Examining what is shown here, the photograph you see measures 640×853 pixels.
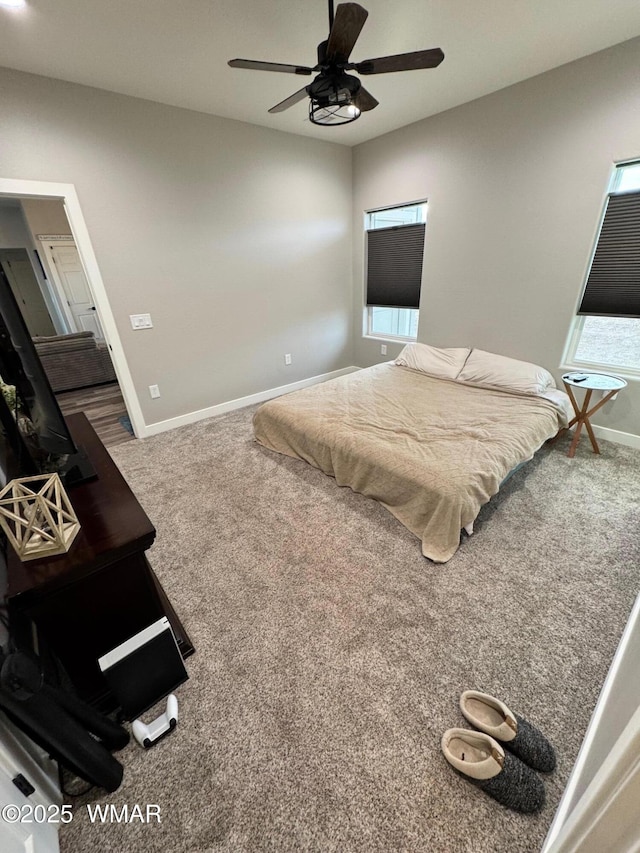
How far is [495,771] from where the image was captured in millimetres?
993

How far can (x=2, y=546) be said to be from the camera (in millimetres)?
1046

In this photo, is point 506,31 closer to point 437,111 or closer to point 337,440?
point 437,111

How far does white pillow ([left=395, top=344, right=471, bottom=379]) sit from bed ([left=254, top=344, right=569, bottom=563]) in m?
0.05

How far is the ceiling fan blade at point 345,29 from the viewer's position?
1282mm

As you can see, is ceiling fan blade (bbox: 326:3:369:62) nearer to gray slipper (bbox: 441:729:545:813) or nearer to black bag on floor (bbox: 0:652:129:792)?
black bag on floor (bbox: 0:652:129:792)

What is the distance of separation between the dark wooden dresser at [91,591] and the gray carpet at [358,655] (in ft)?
1.12

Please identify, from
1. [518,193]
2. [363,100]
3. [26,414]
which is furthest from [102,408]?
[518,193]

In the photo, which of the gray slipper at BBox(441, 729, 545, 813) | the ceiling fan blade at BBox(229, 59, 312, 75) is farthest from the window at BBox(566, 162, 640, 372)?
the gray slipper at BBox(441, 729, 545, 813)

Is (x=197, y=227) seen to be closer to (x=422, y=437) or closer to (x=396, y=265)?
(x=396, y=265)

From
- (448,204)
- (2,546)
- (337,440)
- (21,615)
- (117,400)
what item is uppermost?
(448,204)

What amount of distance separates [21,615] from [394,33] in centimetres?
337

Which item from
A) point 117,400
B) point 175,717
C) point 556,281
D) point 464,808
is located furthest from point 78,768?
point 117,400

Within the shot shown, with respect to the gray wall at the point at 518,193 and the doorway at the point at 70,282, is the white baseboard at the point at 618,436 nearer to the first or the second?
the gray wall at the point at 518,193

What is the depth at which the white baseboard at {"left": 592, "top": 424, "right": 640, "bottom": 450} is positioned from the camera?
2.69m
